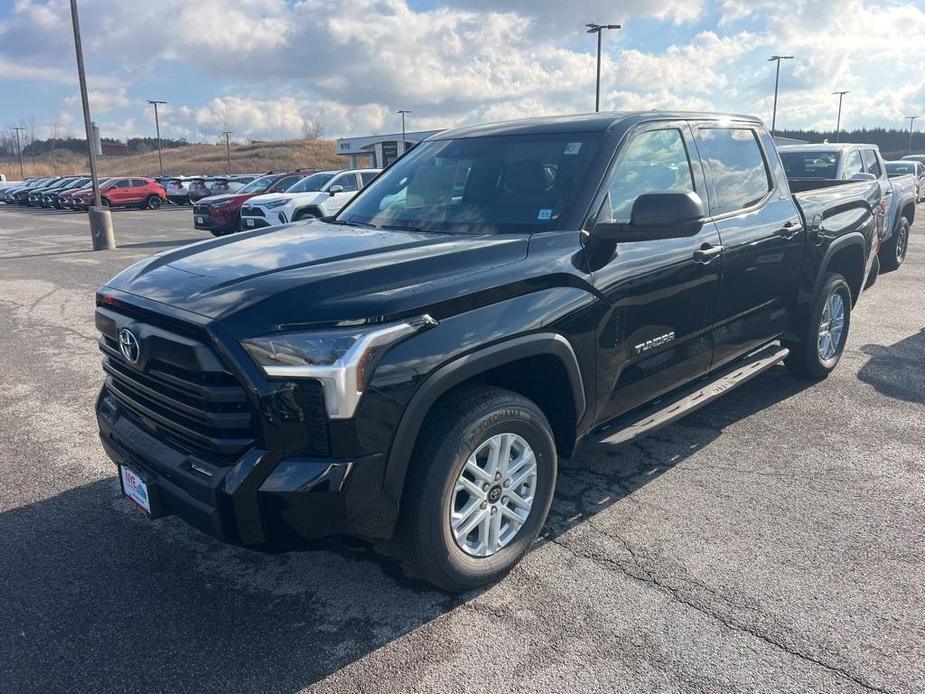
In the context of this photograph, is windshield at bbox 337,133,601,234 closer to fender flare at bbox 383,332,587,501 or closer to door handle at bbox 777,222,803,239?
fender flare at bbox 383,332,587,501

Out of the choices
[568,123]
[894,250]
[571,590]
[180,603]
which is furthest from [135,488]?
[894,250]

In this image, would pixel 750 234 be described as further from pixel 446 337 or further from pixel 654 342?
pixel 446 337

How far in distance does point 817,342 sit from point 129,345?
182 inches

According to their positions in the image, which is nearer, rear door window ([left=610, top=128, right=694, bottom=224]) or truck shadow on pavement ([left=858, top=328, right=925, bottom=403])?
rear door window ([left=610, top=128, right=694, bottom=224])

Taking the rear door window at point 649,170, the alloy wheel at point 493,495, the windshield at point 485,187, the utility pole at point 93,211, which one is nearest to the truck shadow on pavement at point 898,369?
the rear door window at point 649,170

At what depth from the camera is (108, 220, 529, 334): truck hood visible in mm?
2545

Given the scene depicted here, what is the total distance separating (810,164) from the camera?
420 inches

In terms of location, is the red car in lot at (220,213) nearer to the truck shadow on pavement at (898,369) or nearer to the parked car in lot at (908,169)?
the truck shadow on pavement at (898,369)

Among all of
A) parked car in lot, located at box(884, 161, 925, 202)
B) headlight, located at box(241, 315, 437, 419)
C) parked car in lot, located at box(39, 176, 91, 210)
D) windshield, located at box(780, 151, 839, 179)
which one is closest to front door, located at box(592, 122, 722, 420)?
headlight, located at box(241, 315, 437, 419)

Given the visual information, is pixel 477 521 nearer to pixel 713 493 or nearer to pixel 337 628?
pixel 337 628

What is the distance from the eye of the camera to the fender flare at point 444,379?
2.60m

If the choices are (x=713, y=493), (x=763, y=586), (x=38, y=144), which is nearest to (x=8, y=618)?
(x=763, y=586)

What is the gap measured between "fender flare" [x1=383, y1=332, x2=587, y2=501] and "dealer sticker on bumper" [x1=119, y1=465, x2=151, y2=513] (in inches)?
38.2

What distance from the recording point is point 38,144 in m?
117
